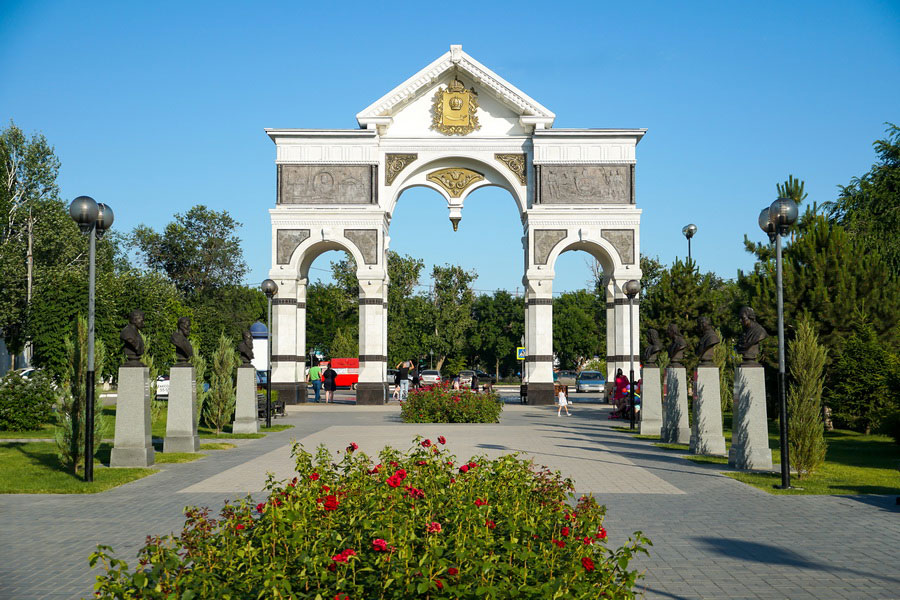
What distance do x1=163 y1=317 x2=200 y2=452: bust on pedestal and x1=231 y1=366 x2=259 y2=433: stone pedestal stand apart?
4.29 m

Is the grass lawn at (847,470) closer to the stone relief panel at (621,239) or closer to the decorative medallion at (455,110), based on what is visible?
the stone relief panel at (621,239)

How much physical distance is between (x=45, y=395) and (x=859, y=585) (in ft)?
73.4

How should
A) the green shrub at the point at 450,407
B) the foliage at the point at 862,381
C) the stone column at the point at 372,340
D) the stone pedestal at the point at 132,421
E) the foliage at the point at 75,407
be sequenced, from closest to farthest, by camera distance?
1. the foliage at the point at 75,407
2. the stone pedestal at the point at 132,421
3. the foliage at the point at 862,381
4. the green shrub at the point at 450,407
5. the stone column at the point at 372,340

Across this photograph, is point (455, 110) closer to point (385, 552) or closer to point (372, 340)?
point (372, 340)

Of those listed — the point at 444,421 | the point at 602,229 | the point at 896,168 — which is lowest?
the point at 444,421

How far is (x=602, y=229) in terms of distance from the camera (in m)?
36.8

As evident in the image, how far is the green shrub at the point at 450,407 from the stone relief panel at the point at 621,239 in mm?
12893

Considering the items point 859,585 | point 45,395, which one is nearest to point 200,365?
point 45,395

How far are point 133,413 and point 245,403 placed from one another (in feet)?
22.5

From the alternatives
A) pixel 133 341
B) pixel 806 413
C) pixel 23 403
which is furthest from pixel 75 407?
pixel 806 413

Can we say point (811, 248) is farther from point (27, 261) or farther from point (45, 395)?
point (27, 261)

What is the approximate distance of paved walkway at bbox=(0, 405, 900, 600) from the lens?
6.93m

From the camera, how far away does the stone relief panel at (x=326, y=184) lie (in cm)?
3706

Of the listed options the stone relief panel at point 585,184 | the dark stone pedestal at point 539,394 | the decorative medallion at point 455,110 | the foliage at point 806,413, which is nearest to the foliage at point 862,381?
the foliage at point 806,413
